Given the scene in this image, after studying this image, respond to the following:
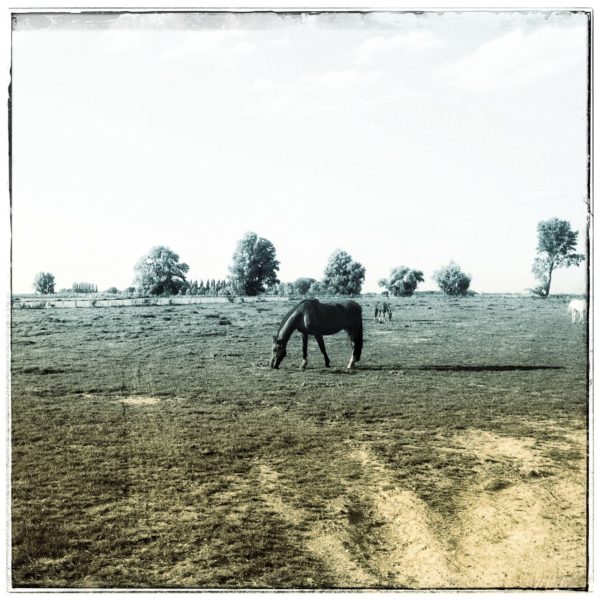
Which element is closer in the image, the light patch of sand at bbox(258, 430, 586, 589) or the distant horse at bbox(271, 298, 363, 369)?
the light patch of sand at bbox(258, 430, 586, 589)

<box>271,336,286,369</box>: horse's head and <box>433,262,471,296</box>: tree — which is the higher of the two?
<box>433,262,471,296</box>: tree

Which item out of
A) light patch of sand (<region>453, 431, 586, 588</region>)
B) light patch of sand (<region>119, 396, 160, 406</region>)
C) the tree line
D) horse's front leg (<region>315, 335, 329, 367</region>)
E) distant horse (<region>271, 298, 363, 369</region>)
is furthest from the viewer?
horse's front leg (<region>315, 335, 329, 367</region>)

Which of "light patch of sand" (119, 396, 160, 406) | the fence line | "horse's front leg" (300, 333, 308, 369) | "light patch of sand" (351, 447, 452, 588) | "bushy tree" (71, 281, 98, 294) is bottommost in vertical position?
"light patch of sand" (351, 447, 452, 588)

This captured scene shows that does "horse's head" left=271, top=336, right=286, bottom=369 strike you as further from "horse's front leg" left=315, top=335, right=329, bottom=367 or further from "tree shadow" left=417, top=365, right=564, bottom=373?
"tree shadow" left=417, top=365, right=564, bottom=373

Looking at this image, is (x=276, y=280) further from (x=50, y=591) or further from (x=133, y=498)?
(x=50, y=591)

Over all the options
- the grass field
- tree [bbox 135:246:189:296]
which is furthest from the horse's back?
tree [bbox 135:246:189:296]


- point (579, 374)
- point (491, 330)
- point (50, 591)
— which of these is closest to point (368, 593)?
point (50, 591)

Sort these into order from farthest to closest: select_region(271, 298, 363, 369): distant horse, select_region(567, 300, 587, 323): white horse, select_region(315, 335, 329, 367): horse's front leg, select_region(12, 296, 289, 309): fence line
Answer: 1. select_region(315, 335, 329, 367): horse's front leg
2. select_region(271, 298, 363, 369): distant horse
3. select_region(12, 296, 289, 309): fence line
4. select_region(567, 300, 587, 323): white horse
